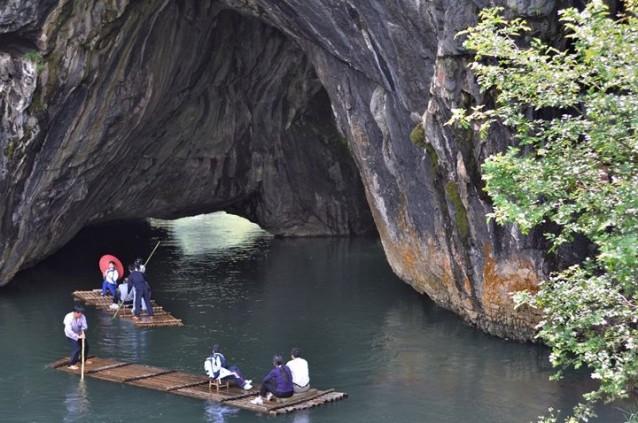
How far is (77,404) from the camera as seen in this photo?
2566cm

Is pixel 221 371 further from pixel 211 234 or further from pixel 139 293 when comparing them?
pixel 211 234

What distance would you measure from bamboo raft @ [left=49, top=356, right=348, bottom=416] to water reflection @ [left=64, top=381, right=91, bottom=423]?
0.83 m

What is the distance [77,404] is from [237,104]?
1190 inches

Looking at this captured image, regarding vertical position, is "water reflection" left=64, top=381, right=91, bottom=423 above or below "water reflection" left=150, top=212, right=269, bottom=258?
below

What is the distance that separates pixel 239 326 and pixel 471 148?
1026cm

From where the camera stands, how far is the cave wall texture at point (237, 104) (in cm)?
3192

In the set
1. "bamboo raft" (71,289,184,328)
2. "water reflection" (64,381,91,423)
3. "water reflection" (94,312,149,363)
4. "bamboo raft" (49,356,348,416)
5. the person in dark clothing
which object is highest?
the person in dark clothing

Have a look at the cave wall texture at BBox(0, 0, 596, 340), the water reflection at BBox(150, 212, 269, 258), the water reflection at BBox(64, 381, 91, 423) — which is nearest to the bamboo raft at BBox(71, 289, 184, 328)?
the cave wall texture at BBox(0, 0, 596, 340)

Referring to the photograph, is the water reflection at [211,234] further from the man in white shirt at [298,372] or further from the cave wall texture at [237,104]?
the man in white shirt at [298,372]

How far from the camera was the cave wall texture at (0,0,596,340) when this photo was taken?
31.9 meters

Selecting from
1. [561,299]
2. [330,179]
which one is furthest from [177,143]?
[561,299]

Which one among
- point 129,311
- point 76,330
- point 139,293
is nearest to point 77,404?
point 76,330

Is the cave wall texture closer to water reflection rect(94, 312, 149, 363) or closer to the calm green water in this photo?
the calm green water

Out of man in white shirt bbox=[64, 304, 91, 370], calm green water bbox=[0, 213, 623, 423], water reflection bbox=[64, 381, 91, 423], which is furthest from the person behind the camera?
man in white shirt bbox=[64, 304, 91, 370]
